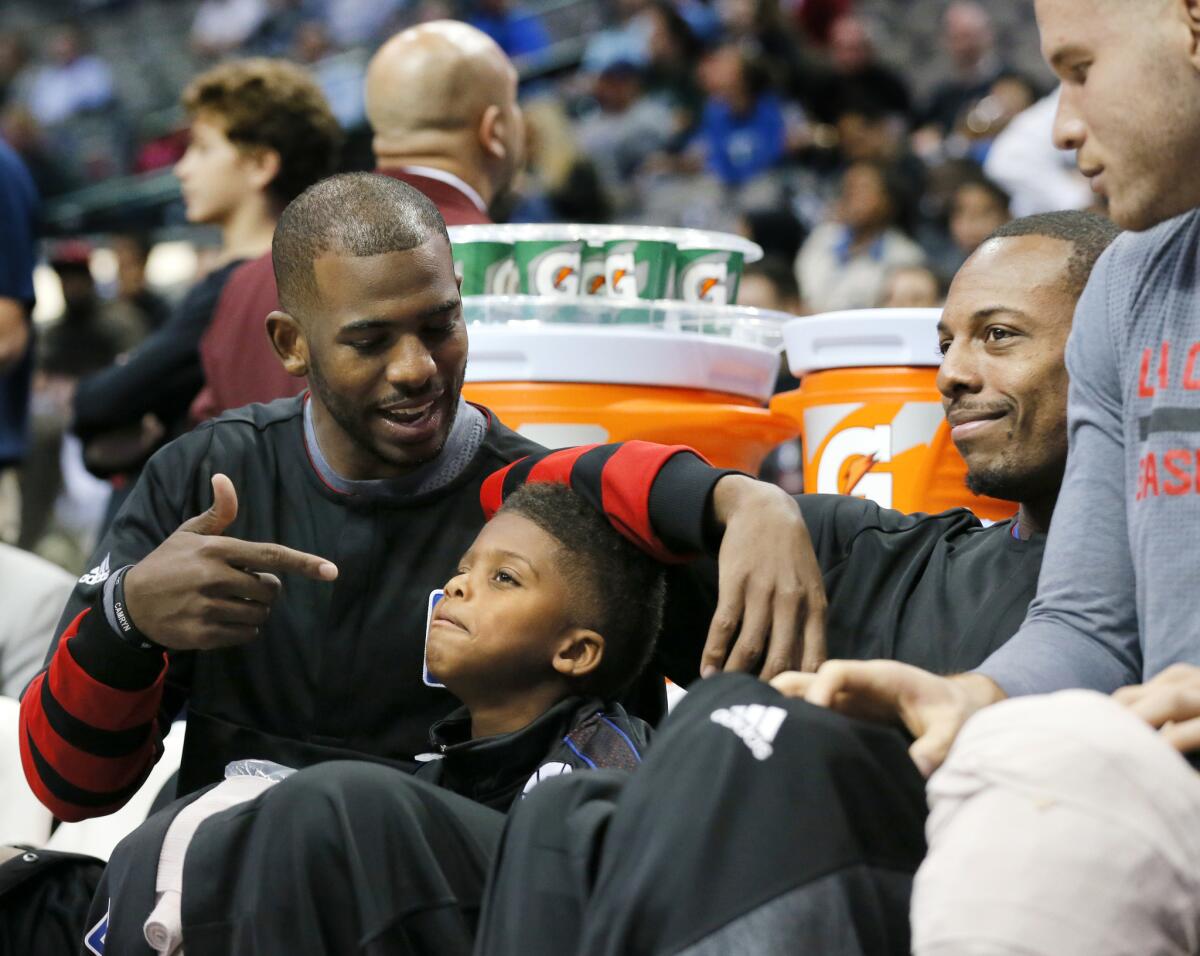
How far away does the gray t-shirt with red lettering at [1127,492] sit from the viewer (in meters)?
1.63

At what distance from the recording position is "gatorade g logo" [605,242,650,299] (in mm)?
3105

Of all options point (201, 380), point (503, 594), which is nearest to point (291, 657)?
point (503, 594)

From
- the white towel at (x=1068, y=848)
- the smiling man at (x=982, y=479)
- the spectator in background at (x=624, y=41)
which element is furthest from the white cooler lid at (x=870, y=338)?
the spectator in background at (x=624, y=41)

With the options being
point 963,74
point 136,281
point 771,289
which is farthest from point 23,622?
point 963,74

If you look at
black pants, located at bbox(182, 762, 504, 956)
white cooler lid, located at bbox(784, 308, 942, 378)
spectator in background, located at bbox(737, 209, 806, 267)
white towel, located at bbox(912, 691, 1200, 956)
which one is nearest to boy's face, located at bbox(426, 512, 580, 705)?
black pants, located at bbox(182, 762, 504, 956)

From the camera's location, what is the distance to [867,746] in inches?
56.5

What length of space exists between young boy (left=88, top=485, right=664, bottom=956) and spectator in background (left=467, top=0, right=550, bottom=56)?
7.25 metres

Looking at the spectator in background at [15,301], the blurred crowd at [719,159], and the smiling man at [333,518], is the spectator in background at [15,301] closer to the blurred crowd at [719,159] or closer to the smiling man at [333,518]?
the blurred crowd at [719,159]

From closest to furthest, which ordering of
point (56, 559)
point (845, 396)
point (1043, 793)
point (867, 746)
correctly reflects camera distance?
point (1043, 793), point (867, 746), point (845, 396), point (56, 559)

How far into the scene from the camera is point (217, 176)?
12.6 ft

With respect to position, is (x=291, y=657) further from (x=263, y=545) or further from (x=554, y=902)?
(x=554, y=902)

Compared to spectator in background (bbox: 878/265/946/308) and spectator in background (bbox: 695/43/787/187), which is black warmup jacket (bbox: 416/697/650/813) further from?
spectator in background (bbox: 695/43/787/187)

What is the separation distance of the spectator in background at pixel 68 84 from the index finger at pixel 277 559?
9.99 meters

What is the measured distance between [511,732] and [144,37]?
35.4 ft
